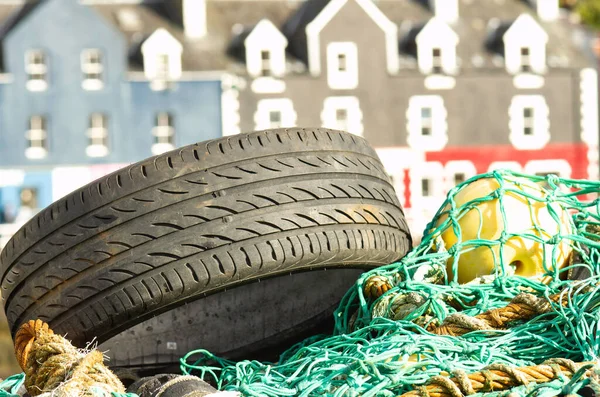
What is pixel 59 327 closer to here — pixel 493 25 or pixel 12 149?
pixel 12 149

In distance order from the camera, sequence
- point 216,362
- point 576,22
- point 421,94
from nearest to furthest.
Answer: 1. point 216,362
2. point 421,94
3. point 576,22

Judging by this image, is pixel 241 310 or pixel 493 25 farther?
pixel 493 25

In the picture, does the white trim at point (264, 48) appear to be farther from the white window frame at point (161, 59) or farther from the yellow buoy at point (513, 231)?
the yellow buoy at point (513, 231)

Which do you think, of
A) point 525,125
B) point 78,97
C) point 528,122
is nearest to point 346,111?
point 525,125

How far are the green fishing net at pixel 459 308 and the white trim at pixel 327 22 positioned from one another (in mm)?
32223

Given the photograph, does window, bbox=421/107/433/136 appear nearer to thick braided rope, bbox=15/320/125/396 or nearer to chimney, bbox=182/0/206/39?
chimney, bbox=182/0/206/39

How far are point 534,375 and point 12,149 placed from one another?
33395 millimetres

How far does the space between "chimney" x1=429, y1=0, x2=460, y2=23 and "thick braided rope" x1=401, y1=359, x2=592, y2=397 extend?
3578 centimetres

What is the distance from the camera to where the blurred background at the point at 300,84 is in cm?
3450

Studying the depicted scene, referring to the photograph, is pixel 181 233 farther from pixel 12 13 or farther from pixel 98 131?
pixel 12 13

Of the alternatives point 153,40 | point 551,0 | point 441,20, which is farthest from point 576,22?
point 153,40

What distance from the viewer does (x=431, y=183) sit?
121ft

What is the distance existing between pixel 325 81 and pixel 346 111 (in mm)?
1323

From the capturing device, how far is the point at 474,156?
3734 centimetres
